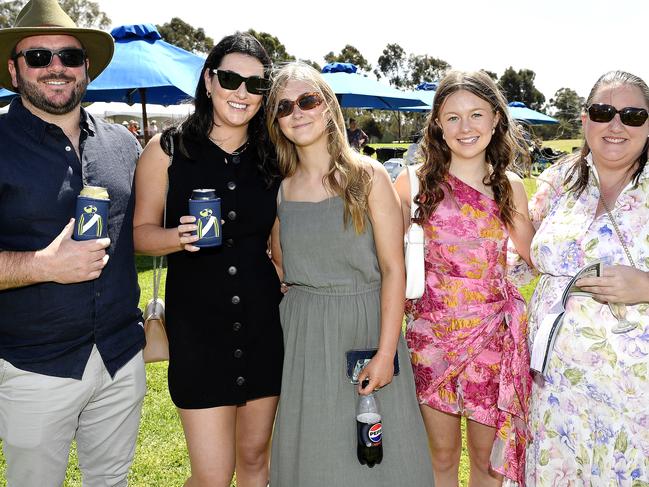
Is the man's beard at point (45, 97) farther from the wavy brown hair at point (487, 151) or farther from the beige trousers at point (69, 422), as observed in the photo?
the wavy brown hair at point (487, 151)

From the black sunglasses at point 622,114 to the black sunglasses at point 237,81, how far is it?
4.89 feet

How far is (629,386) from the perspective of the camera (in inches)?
89.0

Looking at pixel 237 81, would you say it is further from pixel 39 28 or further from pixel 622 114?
pixel 622 114

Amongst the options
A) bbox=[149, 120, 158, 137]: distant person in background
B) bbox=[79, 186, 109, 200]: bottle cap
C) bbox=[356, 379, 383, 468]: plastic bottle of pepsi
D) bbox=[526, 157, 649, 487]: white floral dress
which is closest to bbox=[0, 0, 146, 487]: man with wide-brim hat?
bbox=[79, 186, 109, 200]: bottle cap

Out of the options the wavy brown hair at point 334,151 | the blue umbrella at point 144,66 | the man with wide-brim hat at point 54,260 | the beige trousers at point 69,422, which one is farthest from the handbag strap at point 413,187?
the blue umbrella at point 144,66

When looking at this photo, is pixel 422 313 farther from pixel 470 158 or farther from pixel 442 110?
pixel 442 110

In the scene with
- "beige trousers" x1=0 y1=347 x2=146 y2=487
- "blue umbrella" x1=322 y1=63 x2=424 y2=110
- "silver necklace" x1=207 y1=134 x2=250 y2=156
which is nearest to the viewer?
"beige trousers" x1=0 y1=347 x2=146 y2=487

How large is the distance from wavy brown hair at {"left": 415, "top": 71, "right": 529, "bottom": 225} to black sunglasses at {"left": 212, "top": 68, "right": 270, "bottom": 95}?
947 millimetres

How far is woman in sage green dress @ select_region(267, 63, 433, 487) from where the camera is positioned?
2541 mm

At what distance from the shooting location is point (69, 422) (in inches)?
96.5

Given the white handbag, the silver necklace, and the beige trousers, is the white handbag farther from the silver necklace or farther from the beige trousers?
the beige trousers

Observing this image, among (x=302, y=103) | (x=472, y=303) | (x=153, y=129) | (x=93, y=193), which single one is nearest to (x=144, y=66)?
(x=302, y=103)

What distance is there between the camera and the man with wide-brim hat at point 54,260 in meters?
2.23

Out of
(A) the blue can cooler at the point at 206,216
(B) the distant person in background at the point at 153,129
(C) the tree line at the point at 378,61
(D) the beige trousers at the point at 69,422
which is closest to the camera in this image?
(A) the blue can cooler at the point at 206,216
